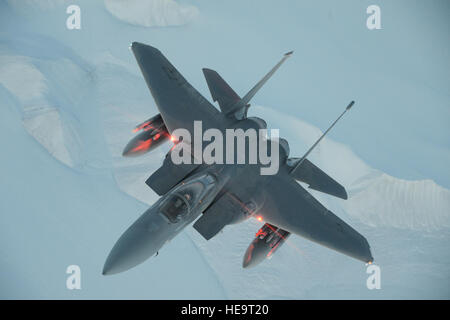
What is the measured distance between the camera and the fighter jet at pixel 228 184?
941 centimetres

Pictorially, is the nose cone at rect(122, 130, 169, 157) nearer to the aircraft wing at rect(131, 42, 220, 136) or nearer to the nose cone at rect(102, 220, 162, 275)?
the aircraft wing at rect(131, 42, 220, 136)

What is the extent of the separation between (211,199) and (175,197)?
6.43ft

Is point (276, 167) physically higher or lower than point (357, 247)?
higher

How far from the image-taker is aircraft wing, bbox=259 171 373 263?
393 inches

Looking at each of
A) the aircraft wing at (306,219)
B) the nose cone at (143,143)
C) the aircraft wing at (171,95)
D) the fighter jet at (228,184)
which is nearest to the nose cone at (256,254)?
the fighter jet at (228,184)

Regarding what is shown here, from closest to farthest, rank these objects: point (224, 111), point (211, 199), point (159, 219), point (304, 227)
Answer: point (159, 219) → point (211, 199) → point (304, 227) → point (224, 111)

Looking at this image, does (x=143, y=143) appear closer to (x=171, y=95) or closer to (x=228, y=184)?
(x=171, y=95)

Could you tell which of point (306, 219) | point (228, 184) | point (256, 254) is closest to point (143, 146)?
point (228, 184)

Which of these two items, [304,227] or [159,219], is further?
[304,227]

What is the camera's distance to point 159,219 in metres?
7.32

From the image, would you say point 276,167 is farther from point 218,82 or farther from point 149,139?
point 149,139

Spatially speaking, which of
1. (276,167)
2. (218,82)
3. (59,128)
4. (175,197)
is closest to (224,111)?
(218,82)

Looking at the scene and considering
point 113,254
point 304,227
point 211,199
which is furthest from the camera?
point 304,227

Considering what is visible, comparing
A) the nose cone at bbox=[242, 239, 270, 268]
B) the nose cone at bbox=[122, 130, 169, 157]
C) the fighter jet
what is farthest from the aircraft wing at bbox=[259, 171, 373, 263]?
the nose cone at bbox=[122, 130, 169, 157]
